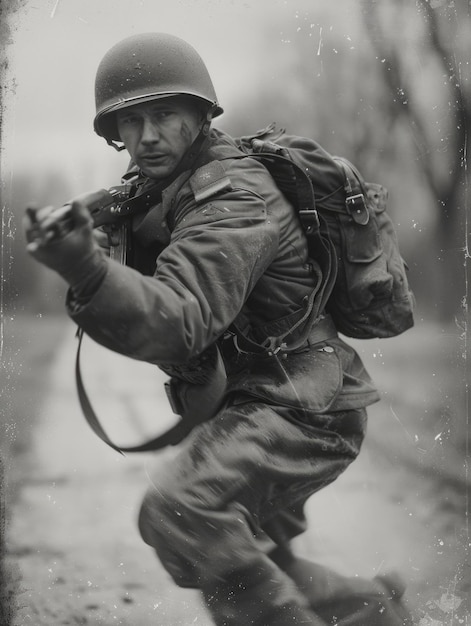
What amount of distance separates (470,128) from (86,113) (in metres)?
2.02

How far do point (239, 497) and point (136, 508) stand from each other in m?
0.33

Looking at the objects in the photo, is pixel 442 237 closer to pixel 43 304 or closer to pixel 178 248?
pixel 43 304

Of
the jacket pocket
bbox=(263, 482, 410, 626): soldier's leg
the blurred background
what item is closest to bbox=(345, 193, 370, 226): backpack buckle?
the jacket pocket

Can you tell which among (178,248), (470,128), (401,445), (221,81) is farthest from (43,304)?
(178,248)

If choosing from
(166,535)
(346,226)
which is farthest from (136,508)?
(346,226)

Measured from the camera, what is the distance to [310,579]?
120 inches

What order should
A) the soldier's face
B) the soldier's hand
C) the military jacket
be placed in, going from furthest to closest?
the soldier's face < the military jacket < the soldier's hand

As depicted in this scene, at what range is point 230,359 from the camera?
259 centimetres

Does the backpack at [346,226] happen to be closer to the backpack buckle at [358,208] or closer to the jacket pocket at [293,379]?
the backpack buckle at [358,208]

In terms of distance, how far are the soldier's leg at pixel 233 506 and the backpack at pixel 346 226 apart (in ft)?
1.46

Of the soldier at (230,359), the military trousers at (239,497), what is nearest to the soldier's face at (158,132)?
the soldier at (230,359)

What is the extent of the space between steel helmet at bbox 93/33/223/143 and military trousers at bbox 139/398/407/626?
940 mm

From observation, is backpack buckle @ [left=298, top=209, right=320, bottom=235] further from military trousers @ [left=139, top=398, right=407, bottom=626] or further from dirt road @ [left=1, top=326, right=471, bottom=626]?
dirt road @ [left=1, top=326, right=471, bottom=626]

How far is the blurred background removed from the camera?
13.1 ft
